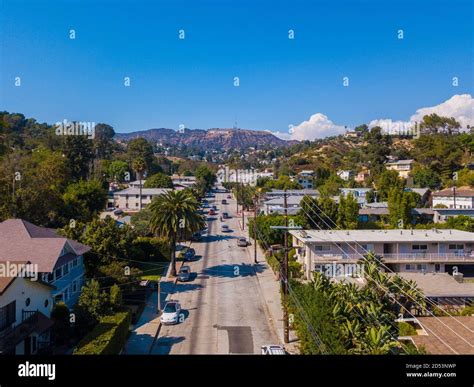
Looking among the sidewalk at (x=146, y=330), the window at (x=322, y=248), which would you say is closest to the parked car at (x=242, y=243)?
the window at (x=322, y=248)

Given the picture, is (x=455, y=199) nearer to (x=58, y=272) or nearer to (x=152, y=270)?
(x=152, y=270)

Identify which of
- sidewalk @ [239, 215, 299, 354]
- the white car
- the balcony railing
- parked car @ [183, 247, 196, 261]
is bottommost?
sidewalk @ [239, 215, 299, 354]

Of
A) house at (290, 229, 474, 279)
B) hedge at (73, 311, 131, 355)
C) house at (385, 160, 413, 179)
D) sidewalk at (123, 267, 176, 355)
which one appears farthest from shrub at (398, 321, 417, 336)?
house at (385, 160, 413, 179)

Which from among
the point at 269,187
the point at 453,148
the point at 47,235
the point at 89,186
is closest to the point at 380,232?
the point at 47,235

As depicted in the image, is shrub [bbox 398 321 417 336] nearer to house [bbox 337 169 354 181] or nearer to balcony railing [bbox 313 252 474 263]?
balcony railing [bbox 313 252 474 263]

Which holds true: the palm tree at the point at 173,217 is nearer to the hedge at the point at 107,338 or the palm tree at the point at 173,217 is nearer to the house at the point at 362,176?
the hedge at the point at 107,338
